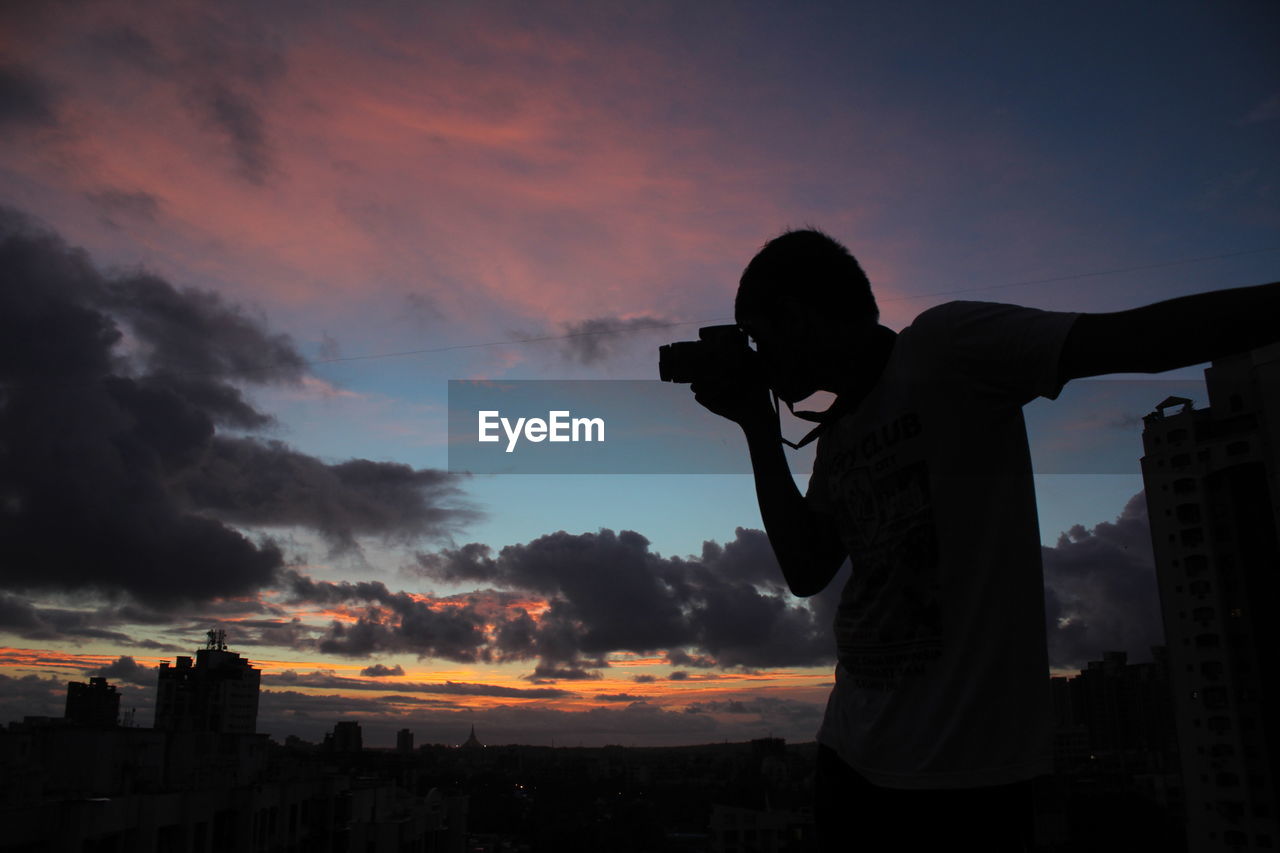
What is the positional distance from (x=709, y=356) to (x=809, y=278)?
1.08 feet

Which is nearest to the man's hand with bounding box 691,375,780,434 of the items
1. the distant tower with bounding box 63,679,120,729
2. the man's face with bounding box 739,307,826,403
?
the man's face with bounding box 739,307,826,403

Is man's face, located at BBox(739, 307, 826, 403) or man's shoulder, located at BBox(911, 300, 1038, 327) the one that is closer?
man's shoulder, located at BBox(911, 300, 1038, 327)

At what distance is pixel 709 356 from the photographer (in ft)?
5.34

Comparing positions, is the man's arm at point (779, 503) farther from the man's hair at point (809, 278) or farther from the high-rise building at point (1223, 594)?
the high-rise building at point (1223, 594)

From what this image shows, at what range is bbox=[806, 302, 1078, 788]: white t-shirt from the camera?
1.09 metres

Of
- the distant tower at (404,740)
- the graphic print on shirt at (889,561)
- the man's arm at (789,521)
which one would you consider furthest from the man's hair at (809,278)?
the distant tower at (404,740)

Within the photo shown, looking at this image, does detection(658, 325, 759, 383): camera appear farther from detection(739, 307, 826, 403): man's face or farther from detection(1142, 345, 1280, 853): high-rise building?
detection(1142, 345, 1280, 853): high-rise building

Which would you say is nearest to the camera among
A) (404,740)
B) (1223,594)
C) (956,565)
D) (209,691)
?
(956,565)

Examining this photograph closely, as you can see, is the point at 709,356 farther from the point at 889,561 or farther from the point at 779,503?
the point at 889,561

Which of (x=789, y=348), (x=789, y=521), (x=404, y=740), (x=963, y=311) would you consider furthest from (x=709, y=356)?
(x=404, y=740)

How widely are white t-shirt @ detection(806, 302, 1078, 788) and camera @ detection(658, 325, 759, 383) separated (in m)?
0.37

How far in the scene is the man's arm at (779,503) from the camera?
1.61 m

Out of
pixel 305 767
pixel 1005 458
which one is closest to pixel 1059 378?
pixel 1005 458

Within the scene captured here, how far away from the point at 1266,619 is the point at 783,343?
2336cm
